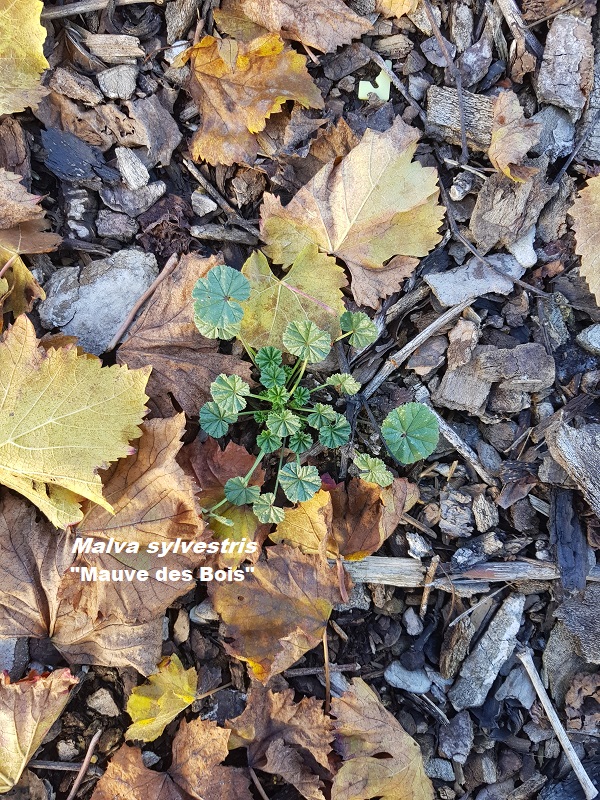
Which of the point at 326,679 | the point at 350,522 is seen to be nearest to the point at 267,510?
the point at 350,522

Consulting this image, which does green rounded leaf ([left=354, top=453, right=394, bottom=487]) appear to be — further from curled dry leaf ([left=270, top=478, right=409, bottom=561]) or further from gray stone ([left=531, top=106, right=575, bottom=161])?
gray stone ([left=531, top=106, right=575, bottom=161])

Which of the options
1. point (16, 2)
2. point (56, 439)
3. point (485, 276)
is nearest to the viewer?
point (56, 439)

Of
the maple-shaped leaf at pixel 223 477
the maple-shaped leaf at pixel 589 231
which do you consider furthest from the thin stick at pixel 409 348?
the maple-shaped leaf at pixel 223 477

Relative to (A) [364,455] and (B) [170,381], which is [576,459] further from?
(B) [170,381]

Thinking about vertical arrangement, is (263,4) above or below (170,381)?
above

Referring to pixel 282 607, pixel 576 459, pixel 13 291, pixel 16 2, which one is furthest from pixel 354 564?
pixel 16 2

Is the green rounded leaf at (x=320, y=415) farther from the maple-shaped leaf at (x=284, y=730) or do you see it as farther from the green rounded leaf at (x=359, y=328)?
the maple-shaped leaf at (x=284, y=730)
